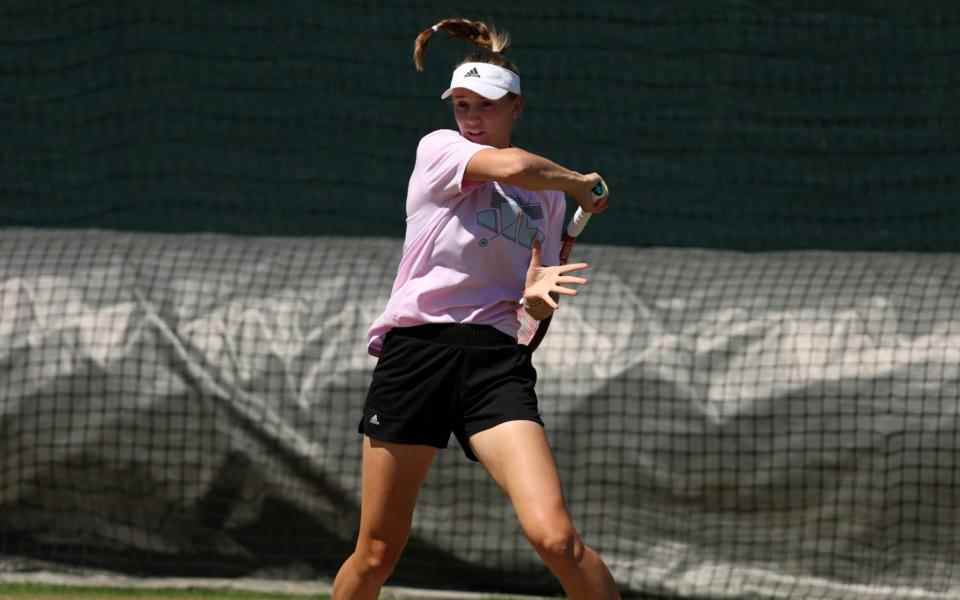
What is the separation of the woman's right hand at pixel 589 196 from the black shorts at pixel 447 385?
408 mm

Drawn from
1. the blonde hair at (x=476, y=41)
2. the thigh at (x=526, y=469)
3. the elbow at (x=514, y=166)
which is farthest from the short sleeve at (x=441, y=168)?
the thigh at (x=526, y=469)

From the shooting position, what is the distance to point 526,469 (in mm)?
4191

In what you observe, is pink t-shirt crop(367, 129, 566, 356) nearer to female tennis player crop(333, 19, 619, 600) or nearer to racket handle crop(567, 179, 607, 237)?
female tennis player crop(333, 19, 619, 600)

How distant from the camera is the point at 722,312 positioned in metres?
6.84

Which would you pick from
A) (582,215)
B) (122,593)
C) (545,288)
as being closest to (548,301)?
(545,288)

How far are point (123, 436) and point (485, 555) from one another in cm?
153

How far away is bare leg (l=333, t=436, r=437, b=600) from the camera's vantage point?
174 inches

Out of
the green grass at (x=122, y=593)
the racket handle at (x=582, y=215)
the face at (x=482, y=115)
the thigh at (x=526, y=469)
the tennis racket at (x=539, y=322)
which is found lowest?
the green grass at (x=122, y=593)

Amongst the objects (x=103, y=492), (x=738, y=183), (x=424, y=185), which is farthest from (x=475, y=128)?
(x=738, y=183)

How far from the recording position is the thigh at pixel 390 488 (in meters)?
4.41

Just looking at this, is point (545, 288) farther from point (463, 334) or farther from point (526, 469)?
point (526, 469)

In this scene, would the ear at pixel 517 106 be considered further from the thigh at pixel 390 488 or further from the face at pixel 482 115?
the thigh at pixel 390 488

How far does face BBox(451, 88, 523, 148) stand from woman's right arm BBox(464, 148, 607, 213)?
0.21 meters

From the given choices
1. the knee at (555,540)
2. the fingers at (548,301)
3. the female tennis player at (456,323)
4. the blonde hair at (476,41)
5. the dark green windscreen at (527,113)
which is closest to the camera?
the knee at (555,540)
